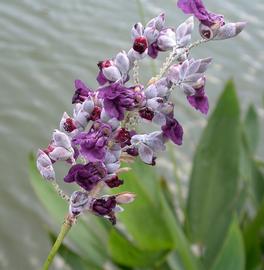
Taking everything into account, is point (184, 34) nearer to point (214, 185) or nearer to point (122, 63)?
point (122, 63)

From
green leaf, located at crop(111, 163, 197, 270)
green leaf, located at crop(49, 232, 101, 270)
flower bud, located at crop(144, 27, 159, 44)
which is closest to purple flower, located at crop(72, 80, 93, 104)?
flower bud, located at crop(144, 27, 159, 44)

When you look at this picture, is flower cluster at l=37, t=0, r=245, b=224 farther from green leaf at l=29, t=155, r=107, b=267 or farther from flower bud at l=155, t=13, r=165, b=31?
green leaf at l=29, t=155, r=107, b=267

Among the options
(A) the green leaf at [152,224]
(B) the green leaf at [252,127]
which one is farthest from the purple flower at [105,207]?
(B) the green leaf at [252,127]

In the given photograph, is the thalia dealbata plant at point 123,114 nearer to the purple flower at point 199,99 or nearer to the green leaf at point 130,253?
the purple flower at point 199,99

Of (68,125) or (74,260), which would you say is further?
(74,260)

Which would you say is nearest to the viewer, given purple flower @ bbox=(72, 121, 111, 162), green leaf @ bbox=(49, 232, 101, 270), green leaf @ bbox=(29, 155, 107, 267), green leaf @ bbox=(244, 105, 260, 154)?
purple flower @ bbox=(72, 121, 111, 162)

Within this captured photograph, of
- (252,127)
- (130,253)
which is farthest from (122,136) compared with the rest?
(252,127)

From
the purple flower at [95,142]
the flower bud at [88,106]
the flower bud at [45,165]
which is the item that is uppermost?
the flower bud at [88,106]

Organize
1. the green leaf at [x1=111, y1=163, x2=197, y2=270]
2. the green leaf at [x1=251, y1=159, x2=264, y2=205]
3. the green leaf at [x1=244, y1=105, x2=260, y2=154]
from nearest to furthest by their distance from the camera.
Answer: the green leaf at [x1=111, y1=163, x2=197, y2=270] < the green leaf at [x1=251, y1=159, x2=264, y2=205] < the green leaf at [x1=244, y1=105, x2=260, y2=154]
